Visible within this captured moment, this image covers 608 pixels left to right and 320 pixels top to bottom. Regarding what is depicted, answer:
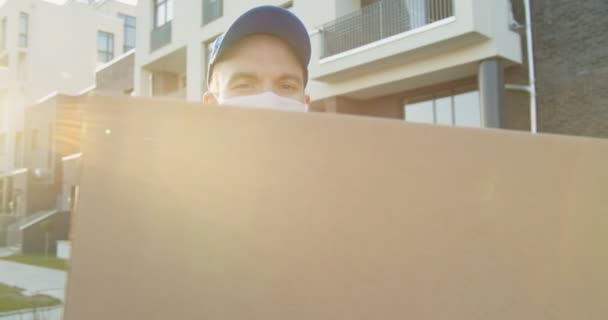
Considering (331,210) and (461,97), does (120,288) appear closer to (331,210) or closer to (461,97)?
(331,210)

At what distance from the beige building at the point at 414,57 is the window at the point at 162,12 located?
432cm

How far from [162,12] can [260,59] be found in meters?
14.9

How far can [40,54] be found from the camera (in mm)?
27656

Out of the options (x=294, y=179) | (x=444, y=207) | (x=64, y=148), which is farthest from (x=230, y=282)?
(x=64, y=148)

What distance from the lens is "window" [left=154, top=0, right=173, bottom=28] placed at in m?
14.8

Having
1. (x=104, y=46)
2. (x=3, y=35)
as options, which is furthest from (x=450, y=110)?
(x=3, y=35)

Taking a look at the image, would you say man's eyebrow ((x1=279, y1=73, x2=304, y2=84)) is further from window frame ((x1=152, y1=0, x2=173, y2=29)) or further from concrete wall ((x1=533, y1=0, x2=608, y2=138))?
window frame ((x1=152, y1=0, x2=173, y2=29))

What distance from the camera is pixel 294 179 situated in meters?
0.69

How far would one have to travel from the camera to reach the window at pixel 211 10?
12453mm

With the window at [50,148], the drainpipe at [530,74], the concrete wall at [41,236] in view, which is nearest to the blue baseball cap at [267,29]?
the drainpipe at [530,74]

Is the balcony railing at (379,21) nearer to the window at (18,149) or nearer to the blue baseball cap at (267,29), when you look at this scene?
the blue baseball cap at (267,29)

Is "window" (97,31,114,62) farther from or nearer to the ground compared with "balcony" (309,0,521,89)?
farther from the ground

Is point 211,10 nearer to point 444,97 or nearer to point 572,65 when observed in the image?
point 444,97

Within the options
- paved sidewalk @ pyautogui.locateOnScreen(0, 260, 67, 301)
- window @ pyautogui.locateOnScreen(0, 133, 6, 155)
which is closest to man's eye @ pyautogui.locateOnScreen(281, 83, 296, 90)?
paved sidewalk @ pyautogui.locateOnScreen(0, 260, 67, 301)
